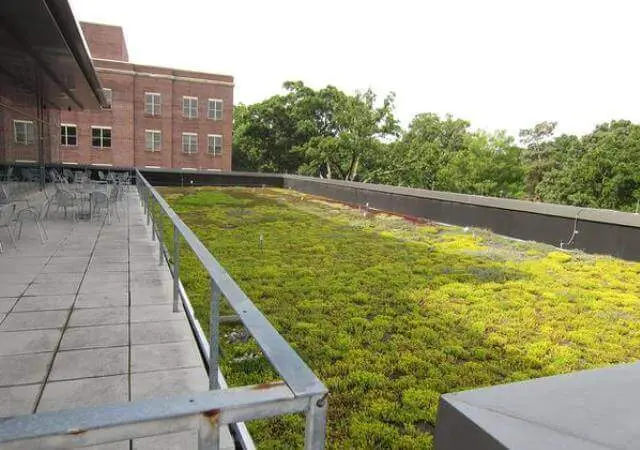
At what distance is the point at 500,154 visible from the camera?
5434 cm

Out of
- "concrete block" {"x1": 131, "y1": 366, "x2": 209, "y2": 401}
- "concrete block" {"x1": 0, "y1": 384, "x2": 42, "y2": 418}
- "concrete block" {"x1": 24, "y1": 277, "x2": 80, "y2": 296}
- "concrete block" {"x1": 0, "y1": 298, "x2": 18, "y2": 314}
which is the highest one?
"concrete block" {"x1": 131, "y1": 366, "x2": 209, "y2": 401}

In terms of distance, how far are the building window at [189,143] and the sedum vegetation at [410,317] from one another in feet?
98.6

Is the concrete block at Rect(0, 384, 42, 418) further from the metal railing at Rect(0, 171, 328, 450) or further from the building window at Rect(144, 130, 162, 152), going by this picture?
the building window at Rect(144, 130, 162, 152)

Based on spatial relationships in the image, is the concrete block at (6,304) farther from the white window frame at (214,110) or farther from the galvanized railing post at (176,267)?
the white window frame at (214,110)

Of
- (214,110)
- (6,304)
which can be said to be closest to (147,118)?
(214,110)

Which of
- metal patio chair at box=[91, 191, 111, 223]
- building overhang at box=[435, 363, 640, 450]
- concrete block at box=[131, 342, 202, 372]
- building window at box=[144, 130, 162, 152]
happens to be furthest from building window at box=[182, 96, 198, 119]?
building overhang at box=[435, 363, 640, 450]

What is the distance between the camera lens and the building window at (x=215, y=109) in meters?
39.1

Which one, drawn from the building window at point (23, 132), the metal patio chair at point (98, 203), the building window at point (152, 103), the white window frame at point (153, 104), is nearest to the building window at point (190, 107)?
the white window frame at point (153, 104)

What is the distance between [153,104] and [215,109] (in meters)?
5.13

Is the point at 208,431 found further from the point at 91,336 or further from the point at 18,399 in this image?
the point at 91,336

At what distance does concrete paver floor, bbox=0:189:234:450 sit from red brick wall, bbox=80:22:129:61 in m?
37.8

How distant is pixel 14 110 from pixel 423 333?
12333 millimetres

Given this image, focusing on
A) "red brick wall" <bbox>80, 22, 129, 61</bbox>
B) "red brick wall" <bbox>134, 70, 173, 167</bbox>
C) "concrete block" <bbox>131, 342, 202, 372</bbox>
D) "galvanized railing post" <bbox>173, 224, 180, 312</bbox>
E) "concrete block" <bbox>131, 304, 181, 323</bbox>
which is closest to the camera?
"concrete block" <bbox>131, 342, 202, 372</bbox>

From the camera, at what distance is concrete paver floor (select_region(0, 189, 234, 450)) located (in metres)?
2.80
